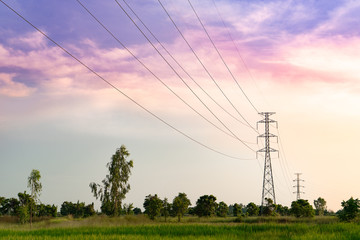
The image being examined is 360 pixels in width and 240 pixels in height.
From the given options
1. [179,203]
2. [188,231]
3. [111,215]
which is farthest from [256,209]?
[188,231]

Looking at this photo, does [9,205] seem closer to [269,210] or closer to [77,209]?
[77,209]

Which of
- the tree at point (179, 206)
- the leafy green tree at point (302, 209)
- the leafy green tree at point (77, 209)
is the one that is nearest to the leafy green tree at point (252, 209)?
the leafy green tree at point (302, 209)

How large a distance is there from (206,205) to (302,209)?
778 inches

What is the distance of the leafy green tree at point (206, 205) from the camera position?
81.0 m

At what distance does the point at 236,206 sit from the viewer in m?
95.6

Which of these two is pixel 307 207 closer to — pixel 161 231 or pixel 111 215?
pixel 111 215

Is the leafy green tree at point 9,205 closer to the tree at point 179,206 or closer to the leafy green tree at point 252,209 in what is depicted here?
the tree at point 179,206

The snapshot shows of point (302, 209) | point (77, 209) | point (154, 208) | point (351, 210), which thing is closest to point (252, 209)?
point (302, 209)

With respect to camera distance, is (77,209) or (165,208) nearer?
(165,208)

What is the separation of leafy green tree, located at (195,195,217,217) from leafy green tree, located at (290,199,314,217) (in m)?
16.7

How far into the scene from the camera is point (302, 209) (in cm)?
7925

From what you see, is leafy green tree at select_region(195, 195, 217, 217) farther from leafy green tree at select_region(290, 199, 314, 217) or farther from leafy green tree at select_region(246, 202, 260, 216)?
leafy green tree at select_region(246, 202, 260, 216)

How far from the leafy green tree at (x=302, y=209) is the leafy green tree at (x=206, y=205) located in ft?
54.8

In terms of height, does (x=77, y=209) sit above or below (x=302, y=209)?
below
